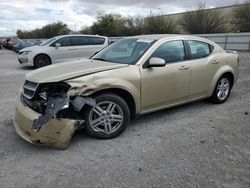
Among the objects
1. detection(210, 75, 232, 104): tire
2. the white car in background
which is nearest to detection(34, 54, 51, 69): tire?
the white car in background

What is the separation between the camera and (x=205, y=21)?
2936cm

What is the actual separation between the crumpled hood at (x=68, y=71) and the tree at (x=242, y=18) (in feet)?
81.6

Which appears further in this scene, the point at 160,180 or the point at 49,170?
the point at 49,170

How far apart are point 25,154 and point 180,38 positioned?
3434 millimetres

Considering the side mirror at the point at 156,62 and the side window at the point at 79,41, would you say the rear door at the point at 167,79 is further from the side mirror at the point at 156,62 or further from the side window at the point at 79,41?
the side window at the point at 79,41

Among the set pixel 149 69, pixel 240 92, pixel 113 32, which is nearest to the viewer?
pixel 149 69

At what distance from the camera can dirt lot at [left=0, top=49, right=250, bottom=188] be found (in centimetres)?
307

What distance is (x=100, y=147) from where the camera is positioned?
3898 millimetres

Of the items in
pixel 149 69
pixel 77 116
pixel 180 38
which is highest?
pixel 180 38

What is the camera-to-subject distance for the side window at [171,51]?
4797 millimetres

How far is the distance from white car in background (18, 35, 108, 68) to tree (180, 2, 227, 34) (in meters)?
19.5

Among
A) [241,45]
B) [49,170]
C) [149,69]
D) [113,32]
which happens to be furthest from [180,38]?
[113,32]

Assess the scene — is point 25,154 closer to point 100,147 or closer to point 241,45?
point 100,147

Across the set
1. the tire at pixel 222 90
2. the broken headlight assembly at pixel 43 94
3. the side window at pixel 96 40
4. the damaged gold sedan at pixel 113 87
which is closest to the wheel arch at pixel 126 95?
the damaged gold sedan at pixel 113 87
